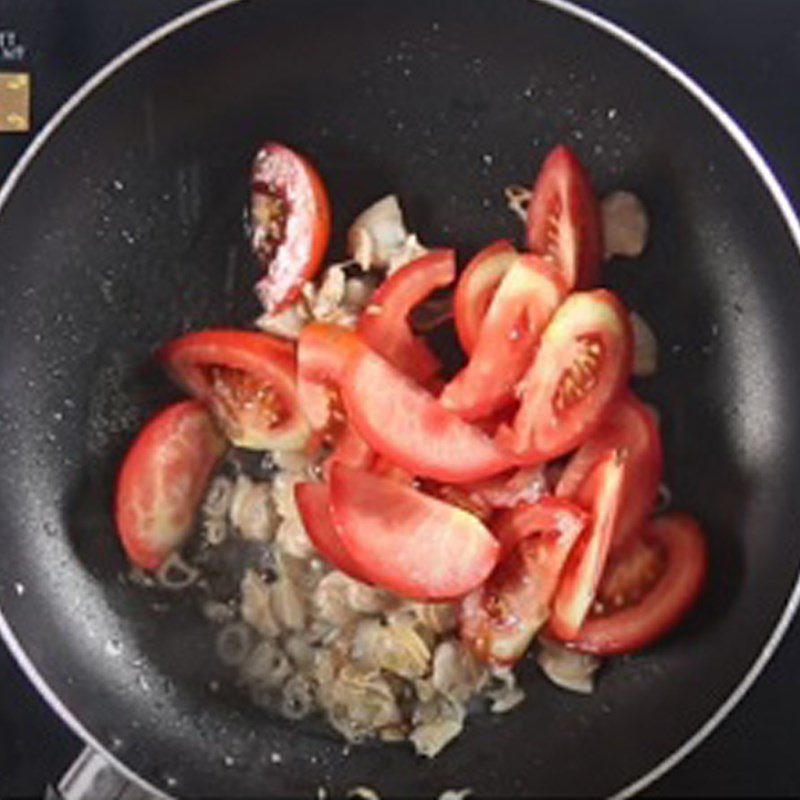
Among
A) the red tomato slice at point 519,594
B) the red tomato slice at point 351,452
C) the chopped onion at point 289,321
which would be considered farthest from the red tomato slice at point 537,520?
the chopped onion at point 289,321

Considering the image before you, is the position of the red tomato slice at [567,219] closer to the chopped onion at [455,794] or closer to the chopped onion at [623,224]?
the chopped onion at [623,224]

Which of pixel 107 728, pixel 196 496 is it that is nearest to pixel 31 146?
pixel 196 496

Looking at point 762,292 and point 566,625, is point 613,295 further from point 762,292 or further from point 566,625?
point 566,625

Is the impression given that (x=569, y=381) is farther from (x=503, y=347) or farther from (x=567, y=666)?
(x=567, y=666)

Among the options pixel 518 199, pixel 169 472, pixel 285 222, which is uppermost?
pixel 518 199

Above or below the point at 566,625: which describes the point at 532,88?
above

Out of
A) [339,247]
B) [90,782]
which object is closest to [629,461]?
[339,247]

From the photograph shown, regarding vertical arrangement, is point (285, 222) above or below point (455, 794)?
above
